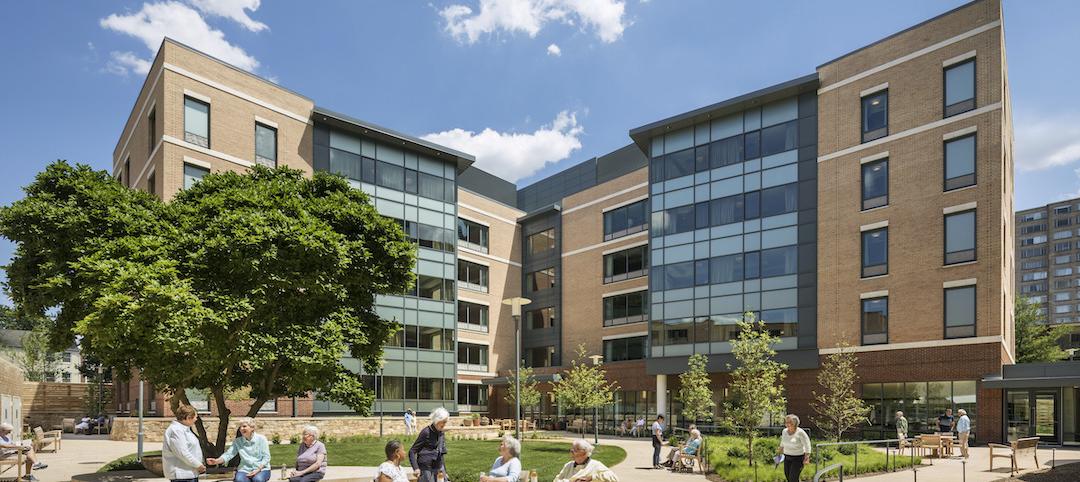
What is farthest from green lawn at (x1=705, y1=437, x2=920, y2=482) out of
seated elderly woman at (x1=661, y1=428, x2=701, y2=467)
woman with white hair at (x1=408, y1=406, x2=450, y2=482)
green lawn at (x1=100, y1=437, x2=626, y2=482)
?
woman with white hair at (x1=408, y1=406, x2=450, y2=482)

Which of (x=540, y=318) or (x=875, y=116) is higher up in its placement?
(x=875, y=116)

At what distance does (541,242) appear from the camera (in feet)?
176

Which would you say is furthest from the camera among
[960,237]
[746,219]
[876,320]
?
[746,219]

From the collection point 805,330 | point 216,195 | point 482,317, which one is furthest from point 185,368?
point 482,317

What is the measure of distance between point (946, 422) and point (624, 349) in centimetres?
1994

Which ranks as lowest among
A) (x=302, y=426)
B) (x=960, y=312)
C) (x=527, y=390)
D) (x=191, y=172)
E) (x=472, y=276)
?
(x=302, y=426)

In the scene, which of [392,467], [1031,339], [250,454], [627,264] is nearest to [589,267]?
[627,264]

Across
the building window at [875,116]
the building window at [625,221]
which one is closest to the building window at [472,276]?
the building window at [625,221]

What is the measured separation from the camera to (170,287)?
53.7 ft

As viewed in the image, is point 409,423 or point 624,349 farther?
point 624,349

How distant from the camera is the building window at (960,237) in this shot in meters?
30.8

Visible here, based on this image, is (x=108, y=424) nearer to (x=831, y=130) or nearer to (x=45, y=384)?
(x=45, y=384)

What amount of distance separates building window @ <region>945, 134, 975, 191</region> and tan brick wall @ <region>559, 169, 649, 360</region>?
1760cm

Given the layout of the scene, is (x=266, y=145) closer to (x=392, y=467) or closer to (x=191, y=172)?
(x=191, y=172)
